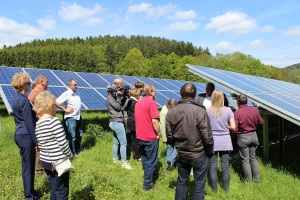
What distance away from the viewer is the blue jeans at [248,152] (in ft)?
18.7

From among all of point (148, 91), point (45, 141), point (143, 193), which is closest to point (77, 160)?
point (143, 193)

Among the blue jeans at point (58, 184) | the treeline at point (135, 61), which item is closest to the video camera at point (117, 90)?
the blue jeans at point (58, 184)

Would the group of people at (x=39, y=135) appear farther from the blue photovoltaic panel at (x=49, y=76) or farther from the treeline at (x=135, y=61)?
the treeline at (x=135, y=61)

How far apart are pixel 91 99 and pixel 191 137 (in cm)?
725

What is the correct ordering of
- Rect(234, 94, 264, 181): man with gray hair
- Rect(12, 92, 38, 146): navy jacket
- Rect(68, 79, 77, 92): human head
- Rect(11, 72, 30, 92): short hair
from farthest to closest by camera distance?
Rect(68, 79, 77, 92): human head < Rect(234, 94, 264, 181): man with gray hair < Rect(11, 72, 30, 92): short hair < Rect(12, 92, 38, 146): navy jacket

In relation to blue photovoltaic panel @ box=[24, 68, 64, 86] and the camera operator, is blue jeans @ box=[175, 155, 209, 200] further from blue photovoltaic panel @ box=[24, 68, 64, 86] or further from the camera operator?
blue photovoltaic panel @ box=[24, 68, 64, 86]

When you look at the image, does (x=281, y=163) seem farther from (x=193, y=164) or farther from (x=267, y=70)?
(x=267, y=70)

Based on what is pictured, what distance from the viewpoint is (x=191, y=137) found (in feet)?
13.2

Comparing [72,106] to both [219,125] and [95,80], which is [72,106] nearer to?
[219,125]

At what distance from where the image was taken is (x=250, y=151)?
5809mm

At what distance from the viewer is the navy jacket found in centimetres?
431

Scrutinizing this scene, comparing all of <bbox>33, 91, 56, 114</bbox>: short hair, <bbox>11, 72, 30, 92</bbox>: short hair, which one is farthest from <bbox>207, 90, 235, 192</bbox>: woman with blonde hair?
<bbox>11, 72, 30, 92</bbox>: short hair

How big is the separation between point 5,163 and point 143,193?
138 inches

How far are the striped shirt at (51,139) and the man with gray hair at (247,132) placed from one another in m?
3.51
